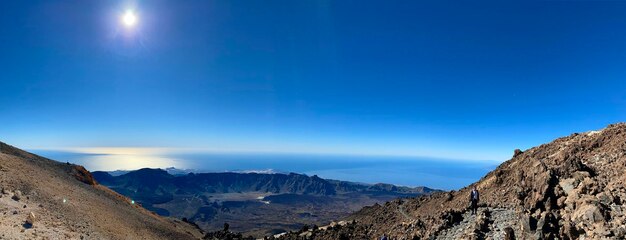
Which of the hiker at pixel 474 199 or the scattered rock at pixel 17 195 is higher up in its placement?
the hiker at pixel 474 199

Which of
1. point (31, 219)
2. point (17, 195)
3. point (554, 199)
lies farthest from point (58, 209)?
point (554, 199)

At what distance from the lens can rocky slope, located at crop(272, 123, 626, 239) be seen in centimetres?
1664

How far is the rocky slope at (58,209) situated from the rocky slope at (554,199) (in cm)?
3019

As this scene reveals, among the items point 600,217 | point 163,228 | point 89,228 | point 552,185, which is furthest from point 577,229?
point 163,228

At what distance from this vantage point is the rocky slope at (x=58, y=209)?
2685 centimetres

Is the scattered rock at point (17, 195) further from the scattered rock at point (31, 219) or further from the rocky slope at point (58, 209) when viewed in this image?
the scattered rock at point (31, 219)

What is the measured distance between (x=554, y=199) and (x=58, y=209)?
43.3 meters

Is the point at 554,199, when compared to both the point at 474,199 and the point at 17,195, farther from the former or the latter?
the point at 17,195

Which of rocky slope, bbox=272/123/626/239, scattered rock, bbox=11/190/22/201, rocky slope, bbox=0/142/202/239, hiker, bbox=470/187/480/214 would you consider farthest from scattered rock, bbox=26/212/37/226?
hiker, bbox=470/187/480/214

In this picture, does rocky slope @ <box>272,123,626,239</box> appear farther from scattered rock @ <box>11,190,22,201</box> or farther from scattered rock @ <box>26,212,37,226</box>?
scattered rock @ <box>11,190,22,201</box>

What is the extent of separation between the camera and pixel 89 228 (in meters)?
32.4

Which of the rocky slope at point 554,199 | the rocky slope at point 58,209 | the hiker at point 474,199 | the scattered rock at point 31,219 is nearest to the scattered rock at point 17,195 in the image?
the rocky slope at point 58,209

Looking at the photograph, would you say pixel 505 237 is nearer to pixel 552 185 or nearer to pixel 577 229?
pixel 577 229

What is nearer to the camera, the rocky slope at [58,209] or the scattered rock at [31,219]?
the scattered rock at [31,219]
